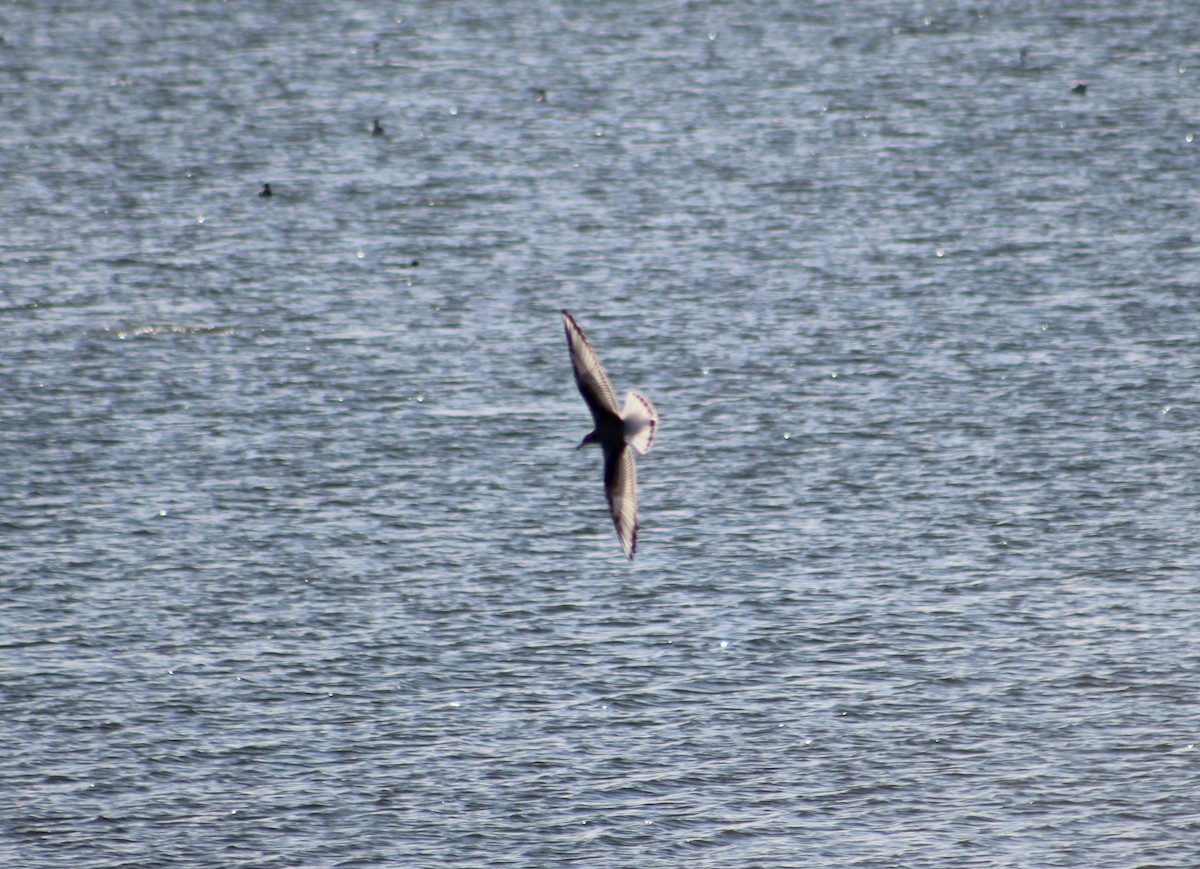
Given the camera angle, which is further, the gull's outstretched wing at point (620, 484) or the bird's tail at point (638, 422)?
the gull's outstretched wing at point (620, 484)

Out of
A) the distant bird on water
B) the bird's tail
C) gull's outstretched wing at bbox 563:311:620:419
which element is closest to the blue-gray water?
the distant bird on water

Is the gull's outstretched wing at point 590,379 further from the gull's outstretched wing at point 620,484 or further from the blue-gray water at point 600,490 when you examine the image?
the blue-gray water at point 600,490

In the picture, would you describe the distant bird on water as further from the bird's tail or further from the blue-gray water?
the blue-gray water

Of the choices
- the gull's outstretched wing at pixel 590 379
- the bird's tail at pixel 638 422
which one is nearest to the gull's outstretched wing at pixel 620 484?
the gull's outstretched wing at pixel 590 379

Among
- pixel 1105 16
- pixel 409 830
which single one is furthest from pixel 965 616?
pixel 1105 16

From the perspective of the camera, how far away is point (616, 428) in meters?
24.1

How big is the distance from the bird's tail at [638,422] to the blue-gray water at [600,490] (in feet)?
27.8

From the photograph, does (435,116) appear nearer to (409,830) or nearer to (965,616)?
(965,616)

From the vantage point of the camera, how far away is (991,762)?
3206cm

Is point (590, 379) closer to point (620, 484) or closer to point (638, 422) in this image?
point (638, 422)

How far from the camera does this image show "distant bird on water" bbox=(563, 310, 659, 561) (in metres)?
23.4

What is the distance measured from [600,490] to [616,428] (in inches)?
757

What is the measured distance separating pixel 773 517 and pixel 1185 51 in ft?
175

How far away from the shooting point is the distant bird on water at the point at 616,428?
23438mm
